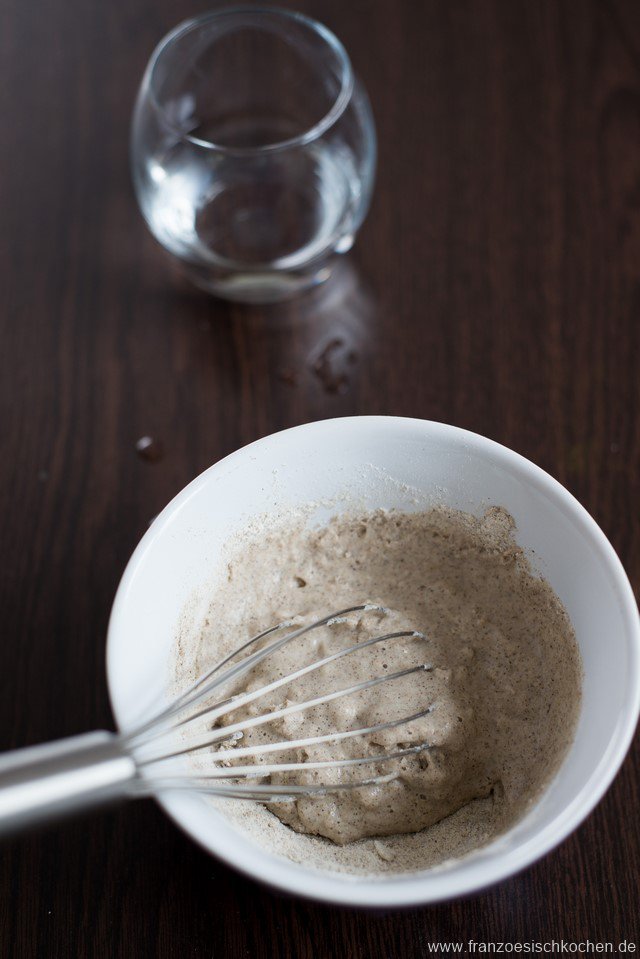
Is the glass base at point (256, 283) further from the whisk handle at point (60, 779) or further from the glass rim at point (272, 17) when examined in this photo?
the whisk handle at point (60, 779)

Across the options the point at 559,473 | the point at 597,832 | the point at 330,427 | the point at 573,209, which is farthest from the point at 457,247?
the point at 597,832

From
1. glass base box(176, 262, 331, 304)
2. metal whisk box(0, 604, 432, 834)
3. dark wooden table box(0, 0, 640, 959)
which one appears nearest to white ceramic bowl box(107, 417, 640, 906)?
metal whisk box(0, 604, 432, 834)

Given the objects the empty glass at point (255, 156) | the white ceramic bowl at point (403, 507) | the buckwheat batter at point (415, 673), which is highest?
the empty glass at point (255, 156)

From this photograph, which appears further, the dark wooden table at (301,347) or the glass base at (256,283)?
the glass base at (256,283)

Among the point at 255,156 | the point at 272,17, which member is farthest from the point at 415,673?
the point at 272,17

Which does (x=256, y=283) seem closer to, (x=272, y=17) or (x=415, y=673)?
(x=272, y=17)

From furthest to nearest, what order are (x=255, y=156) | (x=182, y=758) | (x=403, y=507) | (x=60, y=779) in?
(x=255, y=156)
(x=403, y=507)
(x=182, y=758)
(x=60, y=779)

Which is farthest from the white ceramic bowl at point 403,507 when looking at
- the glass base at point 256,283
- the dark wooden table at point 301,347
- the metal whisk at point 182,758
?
the glass base at point 256,283
